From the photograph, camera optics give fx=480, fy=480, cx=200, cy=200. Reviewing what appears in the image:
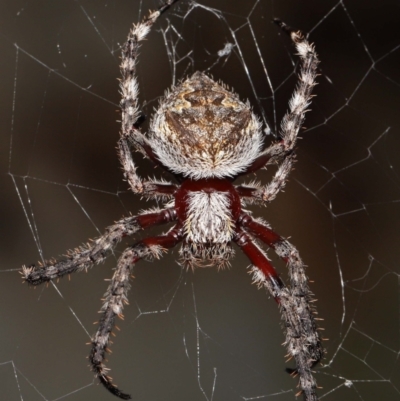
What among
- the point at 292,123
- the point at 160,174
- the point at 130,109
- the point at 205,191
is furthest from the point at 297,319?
the point at 160,174

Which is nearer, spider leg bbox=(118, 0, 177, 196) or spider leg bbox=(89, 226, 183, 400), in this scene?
spider leg bbox=(89, 226, 183, 400)

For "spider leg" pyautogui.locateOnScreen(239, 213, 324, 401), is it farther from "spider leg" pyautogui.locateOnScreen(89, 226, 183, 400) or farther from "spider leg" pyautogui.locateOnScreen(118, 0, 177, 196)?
"spider leg" pyautogui.locateOnScreen(118, 0, 177, 196)

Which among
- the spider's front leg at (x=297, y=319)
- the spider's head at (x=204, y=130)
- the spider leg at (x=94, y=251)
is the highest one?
the spider's head at (x=204, y=130)

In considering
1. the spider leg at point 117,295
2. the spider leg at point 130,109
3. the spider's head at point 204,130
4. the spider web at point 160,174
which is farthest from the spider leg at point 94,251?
the spider web at point 160,174

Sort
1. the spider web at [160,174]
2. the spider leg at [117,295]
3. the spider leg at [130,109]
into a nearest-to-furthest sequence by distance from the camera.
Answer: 1. the spider leg at [117,295]
2. the spider leg at [130,109]
3. the spider web at [160,174]

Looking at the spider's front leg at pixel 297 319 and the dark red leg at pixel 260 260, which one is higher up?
the dark red leg at pixel 260 260

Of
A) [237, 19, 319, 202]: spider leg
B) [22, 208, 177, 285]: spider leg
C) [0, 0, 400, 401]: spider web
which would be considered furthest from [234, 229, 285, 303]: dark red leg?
[0, 0, 400, 401]: spider web

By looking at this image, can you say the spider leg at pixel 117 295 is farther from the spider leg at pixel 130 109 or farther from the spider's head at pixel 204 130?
the spider's head at pixel 204 130

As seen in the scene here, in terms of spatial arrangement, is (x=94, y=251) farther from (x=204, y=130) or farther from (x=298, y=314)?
(x=298, y=314)
